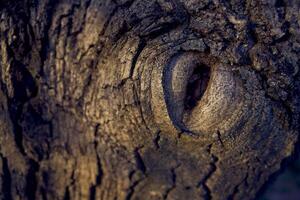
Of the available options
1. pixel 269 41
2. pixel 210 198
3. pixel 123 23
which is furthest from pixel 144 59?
pixel 210 198

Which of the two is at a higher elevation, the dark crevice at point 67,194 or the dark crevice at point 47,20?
the dark crevice at point 47,20

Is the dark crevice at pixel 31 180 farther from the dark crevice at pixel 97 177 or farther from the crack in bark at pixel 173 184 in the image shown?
the crack in bark at pixel 173 184

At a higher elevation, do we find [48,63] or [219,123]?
[48,63]

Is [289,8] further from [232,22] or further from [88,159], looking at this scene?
[88,159]

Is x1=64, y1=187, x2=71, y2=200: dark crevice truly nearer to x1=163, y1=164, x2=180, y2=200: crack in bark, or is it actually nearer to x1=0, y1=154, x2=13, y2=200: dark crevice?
x1=0, y1=154, x2=13, y2=200: dark crevice

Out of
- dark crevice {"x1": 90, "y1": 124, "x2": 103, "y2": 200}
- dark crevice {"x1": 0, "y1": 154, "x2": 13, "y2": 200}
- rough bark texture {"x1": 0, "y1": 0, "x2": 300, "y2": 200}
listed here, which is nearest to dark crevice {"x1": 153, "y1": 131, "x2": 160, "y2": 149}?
rough bark texture {"x1": 0, "y1": 0, "x2": 300, "y2": 200}

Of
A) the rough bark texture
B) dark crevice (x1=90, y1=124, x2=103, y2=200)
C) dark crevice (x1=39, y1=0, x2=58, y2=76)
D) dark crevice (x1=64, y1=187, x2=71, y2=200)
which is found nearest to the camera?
the rough bark texture

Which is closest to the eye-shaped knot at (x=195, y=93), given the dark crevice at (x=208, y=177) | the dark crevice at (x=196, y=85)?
the dark crevice at (x=196, y=85)

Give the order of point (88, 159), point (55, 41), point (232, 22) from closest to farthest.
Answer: point (232, 22)
point (55, 41)
point (88, 159)
